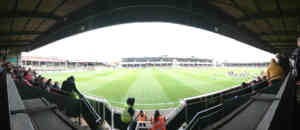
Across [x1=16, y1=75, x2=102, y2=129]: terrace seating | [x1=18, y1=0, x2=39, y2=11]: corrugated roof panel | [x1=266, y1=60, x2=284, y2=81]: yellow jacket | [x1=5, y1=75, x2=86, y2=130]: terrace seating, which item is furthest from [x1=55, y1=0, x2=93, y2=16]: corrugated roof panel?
[x1=266, y1=60, x2=284, y2=81]: yellow jacket

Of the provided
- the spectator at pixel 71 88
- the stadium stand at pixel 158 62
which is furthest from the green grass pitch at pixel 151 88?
the stadium stand at pixel 158 62

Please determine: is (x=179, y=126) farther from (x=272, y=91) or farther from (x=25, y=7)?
(x=25, y=7)

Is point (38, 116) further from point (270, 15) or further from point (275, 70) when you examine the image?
point (270, 15)

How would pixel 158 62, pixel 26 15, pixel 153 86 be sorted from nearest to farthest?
pixel 26 15, pixel 153 86, pixel 158 62

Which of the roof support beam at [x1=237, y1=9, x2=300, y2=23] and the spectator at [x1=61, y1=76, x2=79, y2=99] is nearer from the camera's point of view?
the spectator at [x1=61, y1=76, x2=79, y2=99]

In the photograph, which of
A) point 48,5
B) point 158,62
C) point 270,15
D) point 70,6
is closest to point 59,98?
point 48,5

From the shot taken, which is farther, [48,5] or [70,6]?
[70,6]

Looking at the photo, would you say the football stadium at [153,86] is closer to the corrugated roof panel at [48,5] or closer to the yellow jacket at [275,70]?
the yellow jacket at [275,70]

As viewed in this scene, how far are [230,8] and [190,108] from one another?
154 inches

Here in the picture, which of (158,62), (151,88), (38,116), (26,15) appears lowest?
(151,88)

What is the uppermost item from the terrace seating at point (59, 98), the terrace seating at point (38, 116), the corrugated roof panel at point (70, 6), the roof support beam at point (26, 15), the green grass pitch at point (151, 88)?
the corrugated roof panel at point (70, 6)

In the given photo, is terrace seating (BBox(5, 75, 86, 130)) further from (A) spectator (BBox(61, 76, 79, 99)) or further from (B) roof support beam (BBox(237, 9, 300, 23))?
(B) roof support beam (BBox(237, 9, 300, 23))

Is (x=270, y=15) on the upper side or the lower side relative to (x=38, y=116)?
upper

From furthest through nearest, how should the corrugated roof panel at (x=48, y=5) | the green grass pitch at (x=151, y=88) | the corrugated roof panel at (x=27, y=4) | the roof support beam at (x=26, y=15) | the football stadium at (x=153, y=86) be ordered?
the football stadium at (x=153, y=86)
the green grass pitch at (x=151, y=88)
the roof support beam at (x=26, y=15)
the corrugated roof panel at (x=48, y=5)
the corrugated roof panel at (x=27, y=4)
